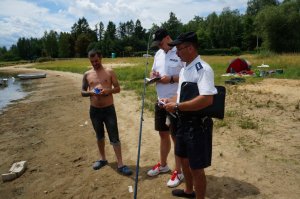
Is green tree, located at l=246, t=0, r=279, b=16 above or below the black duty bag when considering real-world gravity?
above

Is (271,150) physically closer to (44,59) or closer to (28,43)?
(44,59)

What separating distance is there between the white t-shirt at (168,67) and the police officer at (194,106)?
107cm

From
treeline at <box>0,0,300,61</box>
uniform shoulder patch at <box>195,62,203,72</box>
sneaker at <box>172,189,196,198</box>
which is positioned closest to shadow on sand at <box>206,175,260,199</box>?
sneaker at <box>172,189,196,198</box>

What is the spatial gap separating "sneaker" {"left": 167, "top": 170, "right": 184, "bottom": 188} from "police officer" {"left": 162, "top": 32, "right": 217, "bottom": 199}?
46.3 inches

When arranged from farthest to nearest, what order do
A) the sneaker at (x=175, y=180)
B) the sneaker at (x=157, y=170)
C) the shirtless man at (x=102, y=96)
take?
the shirtless man at (x=102, y=96), the sneaker at (x=157, y=170), the sneaker at (x=175, y=180)

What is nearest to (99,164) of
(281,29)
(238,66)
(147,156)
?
(147,156)

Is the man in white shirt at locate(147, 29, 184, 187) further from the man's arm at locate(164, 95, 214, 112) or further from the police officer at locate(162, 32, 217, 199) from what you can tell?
Answer: the man's arm at locate(164, 95, 214, 112)

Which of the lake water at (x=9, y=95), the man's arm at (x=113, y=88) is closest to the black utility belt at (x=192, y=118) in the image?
A: the man's arm at (x=113, y=88)

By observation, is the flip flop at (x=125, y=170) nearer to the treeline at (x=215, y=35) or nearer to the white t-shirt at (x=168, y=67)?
the white t-shirt at (x=168, y=67)

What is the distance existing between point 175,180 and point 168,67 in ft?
6.35

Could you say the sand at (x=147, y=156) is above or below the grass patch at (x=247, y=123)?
below

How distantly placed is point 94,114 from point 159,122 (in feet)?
4.75

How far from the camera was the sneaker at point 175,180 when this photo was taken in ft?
16.7

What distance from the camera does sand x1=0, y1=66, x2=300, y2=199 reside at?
5.14 metres
